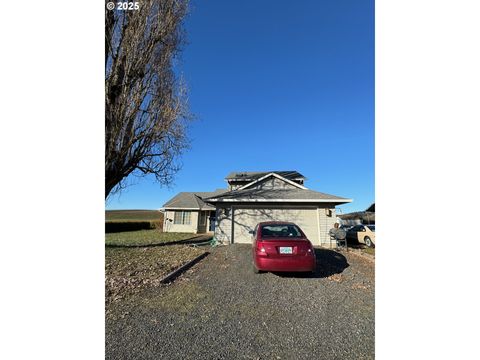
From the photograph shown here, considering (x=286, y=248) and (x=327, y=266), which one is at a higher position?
(x=286, y=248)

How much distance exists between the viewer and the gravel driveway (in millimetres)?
1715

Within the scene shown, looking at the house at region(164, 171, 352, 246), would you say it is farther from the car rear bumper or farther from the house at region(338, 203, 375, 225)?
the car rear bumper

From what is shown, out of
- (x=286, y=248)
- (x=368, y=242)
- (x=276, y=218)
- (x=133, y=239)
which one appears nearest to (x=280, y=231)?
(x=286, y=248)

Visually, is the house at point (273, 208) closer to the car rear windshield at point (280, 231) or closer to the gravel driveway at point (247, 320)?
the car rear windshield at point (280, 231)

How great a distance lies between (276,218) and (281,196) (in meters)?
0.98

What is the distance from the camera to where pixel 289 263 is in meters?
3.82

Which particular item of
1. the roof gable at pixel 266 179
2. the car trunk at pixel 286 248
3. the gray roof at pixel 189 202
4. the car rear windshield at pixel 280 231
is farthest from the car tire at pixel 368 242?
the gray roof at pixel 189 202

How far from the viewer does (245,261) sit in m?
5.21

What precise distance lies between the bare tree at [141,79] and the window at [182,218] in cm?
1072

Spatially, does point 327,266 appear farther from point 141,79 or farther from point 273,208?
point 141,79

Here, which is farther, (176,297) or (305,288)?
(305,288)
